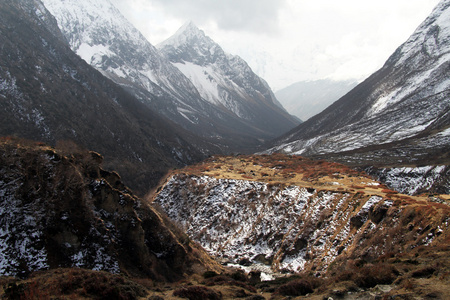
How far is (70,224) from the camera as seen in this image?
26484 mm

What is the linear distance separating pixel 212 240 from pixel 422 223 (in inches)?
1401

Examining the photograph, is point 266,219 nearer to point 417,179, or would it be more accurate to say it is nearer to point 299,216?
point 299,216

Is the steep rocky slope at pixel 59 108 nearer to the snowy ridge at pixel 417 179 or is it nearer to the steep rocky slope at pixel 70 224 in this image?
the steep rocky slope at pixel 70 224

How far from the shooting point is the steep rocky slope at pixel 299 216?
36281 mm

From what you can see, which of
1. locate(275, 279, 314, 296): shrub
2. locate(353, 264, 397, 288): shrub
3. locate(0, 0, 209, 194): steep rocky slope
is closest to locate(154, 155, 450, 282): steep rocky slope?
locate(353, 264, 397, 288): shrub

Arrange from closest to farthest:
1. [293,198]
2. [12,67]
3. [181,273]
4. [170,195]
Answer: [181,273] → [293,198] → [170,195] → [12,67]

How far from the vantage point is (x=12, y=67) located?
464 feet

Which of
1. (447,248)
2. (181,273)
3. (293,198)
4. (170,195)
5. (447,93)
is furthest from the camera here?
(447,93)

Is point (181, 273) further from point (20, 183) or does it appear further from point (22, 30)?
point (22, 30)

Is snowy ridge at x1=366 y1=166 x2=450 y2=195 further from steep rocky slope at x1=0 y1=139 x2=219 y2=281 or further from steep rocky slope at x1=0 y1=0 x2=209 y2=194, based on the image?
steep rocky slope at x1=0 y1=0 x2=209 y2=194

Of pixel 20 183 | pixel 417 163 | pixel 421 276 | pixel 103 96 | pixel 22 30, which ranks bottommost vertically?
pixel 417 163

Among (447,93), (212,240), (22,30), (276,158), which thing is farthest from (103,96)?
(447,93)

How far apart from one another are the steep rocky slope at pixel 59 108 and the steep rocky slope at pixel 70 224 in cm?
8300

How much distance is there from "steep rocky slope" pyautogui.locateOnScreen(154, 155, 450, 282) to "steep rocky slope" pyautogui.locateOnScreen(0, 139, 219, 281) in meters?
19.0
